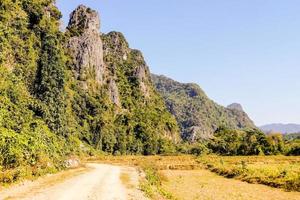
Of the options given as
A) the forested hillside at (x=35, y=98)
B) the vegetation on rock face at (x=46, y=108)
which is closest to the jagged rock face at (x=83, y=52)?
the vegetation on rock face at (x=46, y=108)

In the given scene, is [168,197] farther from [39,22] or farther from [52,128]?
[39,22]

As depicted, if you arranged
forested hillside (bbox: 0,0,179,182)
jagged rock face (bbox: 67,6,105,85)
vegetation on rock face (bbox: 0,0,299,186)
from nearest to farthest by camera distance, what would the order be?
forested hillside (bbox: 0,0,179,182)
vegetation on rock face (bbox: 0,0,299,186)
jagged rock face (bbox: 67,6,105,85)

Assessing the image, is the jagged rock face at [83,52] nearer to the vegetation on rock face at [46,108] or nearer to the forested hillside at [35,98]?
the vegetation on rock face at [46,108]

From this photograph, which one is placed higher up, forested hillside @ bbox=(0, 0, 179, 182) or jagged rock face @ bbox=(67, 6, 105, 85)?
jagged rock face @ bbox=(67, 6, 105, 85)

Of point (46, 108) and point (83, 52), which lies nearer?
point (46, 108)

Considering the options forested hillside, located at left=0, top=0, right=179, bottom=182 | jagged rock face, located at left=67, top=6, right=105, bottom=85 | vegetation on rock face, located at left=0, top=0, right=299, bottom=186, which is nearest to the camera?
forested hillside, located at left=0, top=0, right=179, bottom=182

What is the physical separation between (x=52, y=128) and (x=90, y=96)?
109 m

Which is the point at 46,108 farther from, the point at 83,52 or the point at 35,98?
the point at 83,52

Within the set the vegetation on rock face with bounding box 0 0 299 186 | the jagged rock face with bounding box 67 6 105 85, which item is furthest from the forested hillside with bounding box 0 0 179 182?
the jagged rock face with bounding box 67 6 105 85

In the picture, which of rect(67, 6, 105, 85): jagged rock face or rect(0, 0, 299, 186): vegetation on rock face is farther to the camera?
rect(67, 6, 105, 85): jagged rock face

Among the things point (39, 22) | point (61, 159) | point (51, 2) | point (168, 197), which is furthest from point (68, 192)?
point (51, 2)

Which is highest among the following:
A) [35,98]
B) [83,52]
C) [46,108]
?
[83,52]

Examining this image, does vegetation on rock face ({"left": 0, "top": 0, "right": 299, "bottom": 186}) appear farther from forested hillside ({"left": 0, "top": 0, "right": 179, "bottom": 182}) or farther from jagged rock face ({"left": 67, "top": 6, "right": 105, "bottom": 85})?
jagged rock face ({"left": 67, "top": 6, "right": 105, "bottom": 85})

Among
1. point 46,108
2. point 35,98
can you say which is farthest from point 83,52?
point 46,108
